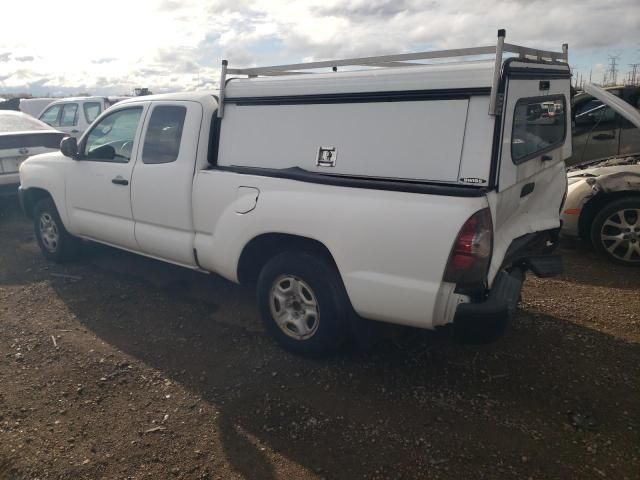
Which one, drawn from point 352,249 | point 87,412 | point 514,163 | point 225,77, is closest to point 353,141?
point 352,249

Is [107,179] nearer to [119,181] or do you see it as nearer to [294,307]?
[119,181]

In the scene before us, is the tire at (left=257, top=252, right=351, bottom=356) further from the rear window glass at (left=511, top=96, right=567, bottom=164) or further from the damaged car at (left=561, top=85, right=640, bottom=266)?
the damaged car at (left=561, top=85, right=640, bottom=266)

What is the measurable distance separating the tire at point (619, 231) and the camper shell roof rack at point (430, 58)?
1983 mm

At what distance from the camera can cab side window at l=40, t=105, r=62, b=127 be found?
1203 centimetres

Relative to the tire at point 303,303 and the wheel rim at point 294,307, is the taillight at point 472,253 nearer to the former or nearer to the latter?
the tire at point 303,303

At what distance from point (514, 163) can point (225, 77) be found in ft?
7.37

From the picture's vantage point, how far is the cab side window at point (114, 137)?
184 inches

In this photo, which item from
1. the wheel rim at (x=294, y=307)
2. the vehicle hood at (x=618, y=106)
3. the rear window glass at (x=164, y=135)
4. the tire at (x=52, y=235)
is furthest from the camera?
the tire at (x=52, y=235)

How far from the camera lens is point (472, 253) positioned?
2.71 metres

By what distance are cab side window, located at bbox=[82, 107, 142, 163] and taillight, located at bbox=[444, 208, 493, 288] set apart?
3.20 metres

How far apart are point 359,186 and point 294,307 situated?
1.05 m

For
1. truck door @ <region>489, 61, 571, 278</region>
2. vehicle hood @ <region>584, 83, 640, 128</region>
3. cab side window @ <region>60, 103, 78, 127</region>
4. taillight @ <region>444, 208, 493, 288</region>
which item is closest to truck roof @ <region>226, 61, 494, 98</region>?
truck door @ <region>489, 61, 571, 278</region>

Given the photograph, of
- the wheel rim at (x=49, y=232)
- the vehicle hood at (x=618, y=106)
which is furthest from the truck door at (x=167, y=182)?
the vehicle hood at (x=618, y=106)

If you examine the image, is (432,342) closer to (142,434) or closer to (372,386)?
(372,386)
